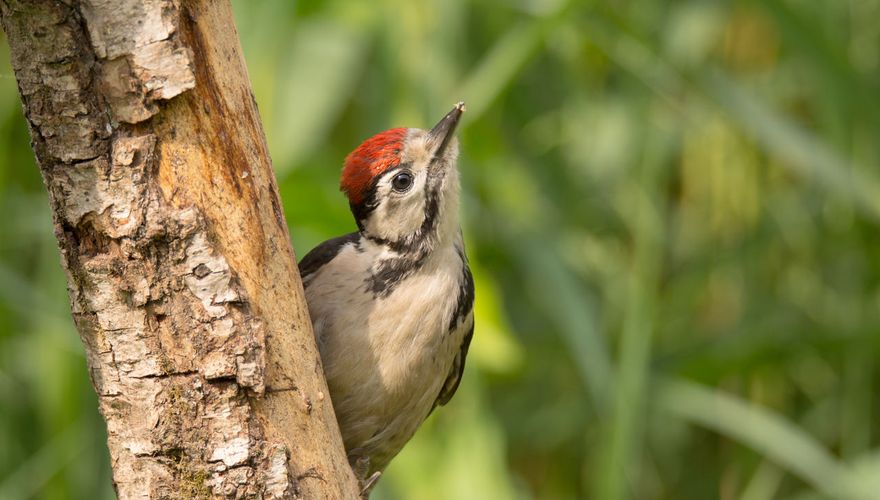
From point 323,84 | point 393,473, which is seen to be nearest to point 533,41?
point 323,84

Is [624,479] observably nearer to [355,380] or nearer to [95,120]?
[355,380]

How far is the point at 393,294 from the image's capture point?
2.91 m

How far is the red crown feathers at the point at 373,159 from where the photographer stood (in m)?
3.04

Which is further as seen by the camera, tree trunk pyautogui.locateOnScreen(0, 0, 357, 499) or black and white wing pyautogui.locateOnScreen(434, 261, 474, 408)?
black and white wing pyautogui.locateOnScreen(434, 261, 474, 408)

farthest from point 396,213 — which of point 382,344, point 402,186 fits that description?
point 382,344

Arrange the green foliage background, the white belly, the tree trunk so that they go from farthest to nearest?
1. the green foliage background
2. the white belly
3. the tree trunk

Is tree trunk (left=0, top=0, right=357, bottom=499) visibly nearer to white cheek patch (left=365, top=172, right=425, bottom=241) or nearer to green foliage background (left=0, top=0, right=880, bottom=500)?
white cheek patch (left=365, top=172, right=425, bottom=241)

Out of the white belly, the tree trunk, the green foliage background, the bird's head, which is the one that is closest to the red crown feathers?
the bird's head

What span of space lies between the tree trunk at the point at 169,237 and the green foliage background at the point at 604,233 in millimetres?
1684

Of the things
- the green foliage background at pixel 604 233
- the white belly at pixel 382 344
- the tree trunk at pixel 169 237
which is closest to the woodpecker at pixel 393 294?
the white belly at pixel 382 344

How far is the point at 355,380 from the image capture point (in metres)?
2.80

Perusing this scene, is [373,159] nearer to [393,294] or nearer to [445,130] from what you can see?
[445,130]

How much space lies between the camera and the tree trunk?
5.74 feet

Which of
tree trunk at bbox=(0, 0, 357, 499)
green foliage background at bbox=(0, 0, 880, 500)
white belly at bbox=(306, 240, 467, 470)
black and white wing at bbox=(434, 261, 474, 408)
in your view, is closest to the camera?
tree trunk at bbox=(0, 0, 357, 499)
